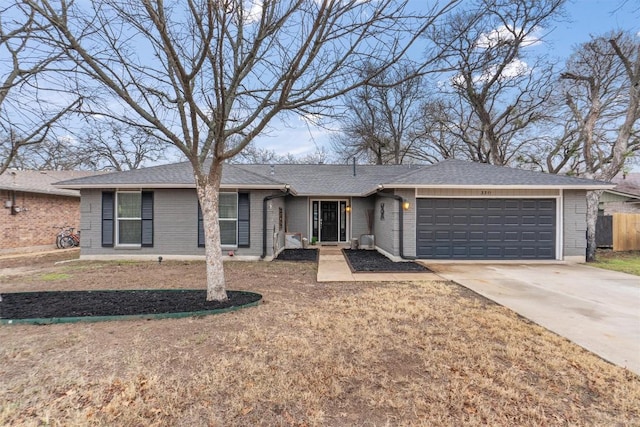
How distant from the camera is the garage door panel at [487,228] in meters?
9.56

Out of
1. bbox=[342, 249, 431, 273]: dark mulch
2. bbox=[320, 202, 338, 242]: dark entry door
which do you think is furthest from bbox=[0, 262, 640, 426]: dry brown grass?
bbox=[320, 202, 338, 242]: dark entry door

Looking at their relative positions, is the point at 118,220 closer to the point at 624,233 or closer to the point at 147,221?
the point at 147,221

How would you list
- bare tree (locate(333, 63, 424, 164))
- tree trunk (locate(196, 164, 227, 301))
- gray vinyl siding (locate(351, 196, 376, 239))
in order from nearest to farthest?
tree trunk (locate(196, 164, 227, 301)) < gray vinyl siding (locate(351, 196, 376, 239)) < bare tree (locate(333, 63, 424, 164))

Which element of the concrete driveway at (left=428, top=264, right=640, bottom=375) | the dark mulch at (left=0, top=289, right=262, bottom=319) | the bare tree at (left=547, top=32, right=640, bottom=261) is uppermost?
the bare tree at (left=547, top=32, right=640, bottom=261)

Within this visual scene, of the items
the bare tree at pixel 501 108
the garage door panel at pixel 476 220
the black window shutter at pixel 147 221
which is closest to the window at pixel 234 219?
the black window shutter at pixel 147 221

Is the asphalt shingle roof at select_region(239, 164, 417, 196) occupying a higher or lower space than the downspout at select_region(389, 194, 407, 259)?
higher

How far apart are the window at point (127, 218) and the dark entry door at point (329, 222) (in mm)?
7045

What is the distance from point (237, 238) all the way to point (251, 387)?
7.54 meters

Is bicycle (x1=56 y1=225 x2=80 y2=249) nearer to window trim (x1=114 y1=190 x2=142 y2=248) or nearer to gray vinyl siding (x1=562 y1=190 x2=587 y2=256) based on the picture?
window trim (x1=114 y1=190 x2=142 y2=248)

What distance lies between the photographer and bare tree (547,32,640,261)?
1072 centimetres

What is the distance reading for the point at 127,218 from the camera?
984 centimetres

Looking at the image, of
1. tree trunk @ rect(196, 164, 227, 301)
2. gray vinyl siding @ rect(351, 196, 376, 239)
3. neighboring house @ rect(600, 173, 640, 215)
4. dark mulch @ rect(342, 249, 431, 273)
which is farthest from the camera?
neighboring house @ rect(600, 173, 640, 215)

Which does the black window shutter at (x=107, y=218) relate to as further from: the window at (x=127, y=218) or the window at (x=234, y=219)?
the window at (x=234, y=219)

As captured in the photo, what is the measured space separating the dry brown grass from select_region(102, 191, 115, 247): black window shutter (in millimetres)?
6524
